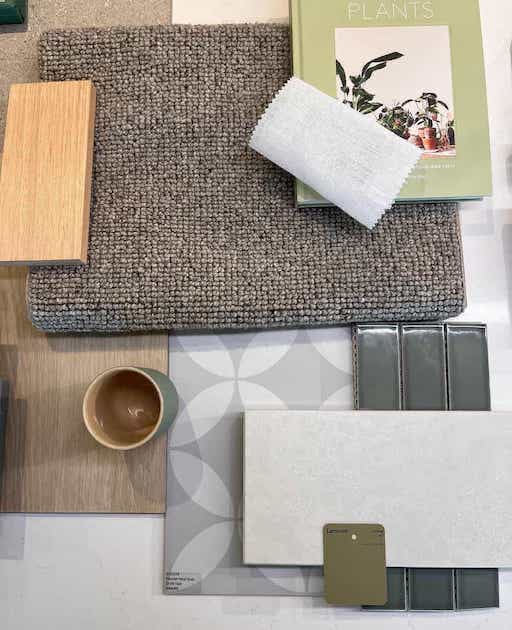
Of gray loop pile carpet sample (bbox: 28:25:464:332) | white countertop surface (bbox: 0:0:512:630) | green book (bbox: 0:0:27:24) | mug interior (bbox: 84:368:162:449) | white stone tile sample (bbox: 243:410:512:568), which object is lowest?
white countertop surface (bbox: 0:0:512:630)

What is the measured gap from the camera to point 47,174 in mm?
517

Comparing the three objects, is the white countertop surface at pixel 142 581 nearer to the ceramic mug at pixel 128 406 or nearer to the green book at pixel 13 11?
the ceramic mug at pixel 128 406

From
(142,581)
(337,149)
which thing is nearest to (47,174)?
(337,149)

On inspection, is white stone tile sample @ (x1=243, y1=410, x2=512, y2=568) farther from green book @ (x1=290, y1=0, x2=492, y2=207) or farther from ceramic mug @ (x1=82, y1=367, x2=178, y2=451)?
green book @ (x1=290, y1=0, x2=492, y2=207)

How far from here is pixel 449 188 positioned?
1.68ft

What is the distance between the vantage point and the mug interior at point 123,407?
492mm

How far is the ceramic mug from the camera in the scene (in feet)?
1.59

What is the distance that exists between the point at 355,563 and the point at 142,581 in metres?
0.20

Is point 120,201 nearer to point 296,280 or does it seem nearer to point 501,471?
point 296,280

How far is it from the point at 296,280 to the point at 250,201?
9 cm

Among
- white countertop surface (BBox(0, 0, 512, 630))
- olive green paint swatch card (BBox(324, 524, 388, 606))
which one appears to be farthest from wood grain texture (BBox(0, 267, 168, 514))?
olive green paint swatch card (BBox(324, 524, 388, 606))

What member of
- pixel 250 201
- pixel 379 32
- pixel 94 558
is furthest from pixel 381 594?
pixel 379 32

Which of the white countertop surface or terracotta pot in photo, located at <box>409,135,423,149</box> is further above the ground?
terracotta pot in photo, located at <box>409,135,423,149</box>

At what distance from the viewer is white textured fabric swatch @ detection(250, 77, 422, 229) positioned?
0.48 m
